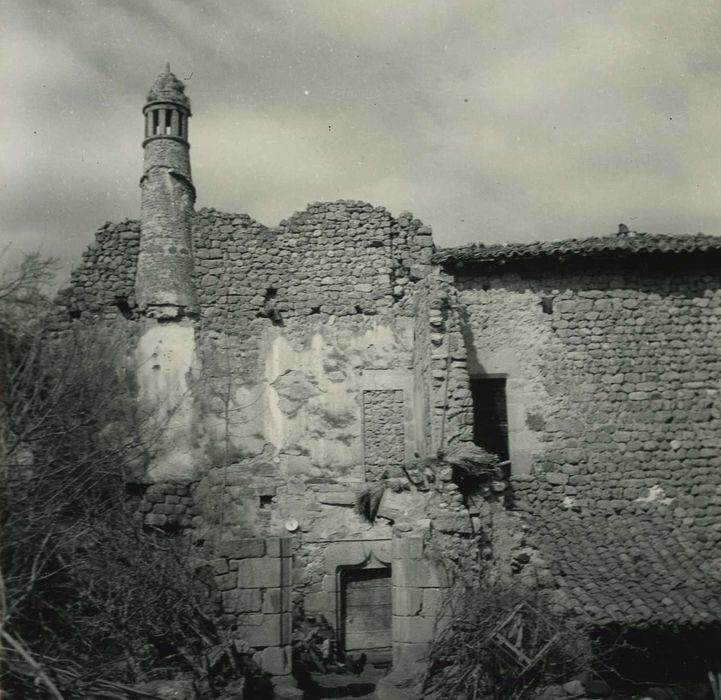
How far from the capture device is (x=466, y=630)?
7.99 meters

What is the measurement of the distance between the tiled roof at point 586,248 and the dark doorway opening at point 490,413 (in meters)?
2.12

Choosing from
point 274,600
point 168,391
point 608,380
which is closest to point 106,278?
point 168,391

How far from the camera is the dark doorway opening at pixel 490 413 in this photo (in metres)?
12.3

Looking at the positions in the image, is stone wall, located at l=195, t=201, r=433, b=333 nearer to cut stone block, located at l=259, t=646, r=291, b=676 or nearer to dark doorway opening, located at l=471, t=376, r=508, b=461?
dark doorway opening, located at l=471, t=376, r=508, b=461

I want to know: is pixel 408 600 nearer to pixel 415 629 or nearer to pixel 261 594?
pixel 415 629

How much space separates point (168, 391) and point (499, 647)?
7.74 meters

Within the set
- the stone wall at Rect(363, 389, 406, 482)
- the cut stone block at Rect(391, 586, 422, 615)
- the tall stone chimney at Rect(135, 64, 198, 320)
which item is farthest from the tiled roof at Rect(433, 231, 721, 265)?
the cut stone block at Rect(391, 586, 422, 615)

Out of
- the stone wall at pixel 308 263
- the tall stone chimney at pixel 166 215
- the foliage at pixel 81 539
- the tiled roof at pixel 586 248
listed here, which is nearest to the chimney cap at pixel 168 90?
the tall stone chimney at pixel 166 215

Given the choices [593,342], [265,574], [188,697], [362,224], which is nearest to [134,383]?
[362,224]

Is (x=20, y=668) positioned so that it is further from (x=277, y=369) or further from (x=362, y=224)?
(x=362, y=224)

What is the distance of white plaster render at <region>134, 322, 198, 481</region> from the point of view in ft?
42.4

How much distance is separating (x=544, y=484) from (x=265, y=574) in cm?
553

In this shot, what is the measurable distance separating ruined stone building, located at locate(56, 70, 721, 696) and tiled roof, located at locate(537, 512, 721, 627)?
4cm

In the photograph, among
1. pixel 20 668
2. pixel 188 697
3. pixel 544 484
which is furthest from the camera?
pixel 544 484
